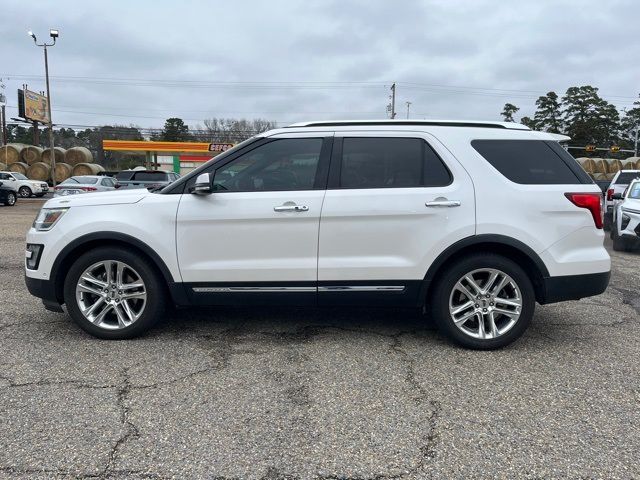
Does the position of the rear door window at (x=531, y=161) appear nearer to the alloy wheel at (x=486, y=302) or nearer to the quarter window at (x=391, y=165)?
the quarter window at (x=391, y=165)

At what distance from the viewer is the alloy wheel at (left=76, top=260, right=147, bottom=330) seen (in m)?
4.25

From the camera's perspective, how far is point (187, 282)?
4.18m

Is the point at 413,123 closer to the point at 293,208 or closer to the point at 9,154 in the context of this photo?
the point at 293,208

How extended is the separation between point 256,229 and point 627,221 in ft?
27.9

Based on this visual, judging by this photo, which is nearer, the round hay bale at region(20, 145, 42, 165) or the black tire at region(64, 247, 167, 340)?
the black tire at region(64, 247, 167, 340)

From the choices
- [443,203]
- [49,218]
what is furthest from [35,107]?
[443,203]

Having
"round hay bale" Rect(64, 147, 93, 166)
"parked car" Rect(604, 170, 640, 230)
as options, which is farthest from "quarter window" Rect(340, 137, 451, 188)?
"round hay bale" Rect(64, 147, 93, 166)

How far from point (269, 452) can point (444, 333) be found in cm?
203

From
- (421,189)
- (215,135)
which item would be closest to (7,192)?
(421,189)

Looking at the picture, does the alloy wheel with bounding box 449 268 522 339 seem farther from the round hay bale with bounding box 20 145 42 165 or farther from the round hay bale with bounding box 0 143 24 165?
the round hay bale with bounding box 0 143 24 165

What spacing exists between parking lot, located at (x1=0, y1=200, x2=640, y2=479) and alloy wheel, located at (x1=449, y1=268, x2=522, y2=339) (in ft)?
0.73

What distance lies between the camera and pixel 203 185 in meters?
4.06

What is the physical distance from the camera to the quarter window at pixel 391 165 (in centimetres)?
413

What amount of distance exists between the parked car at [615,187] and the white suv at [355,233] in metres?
10.0
